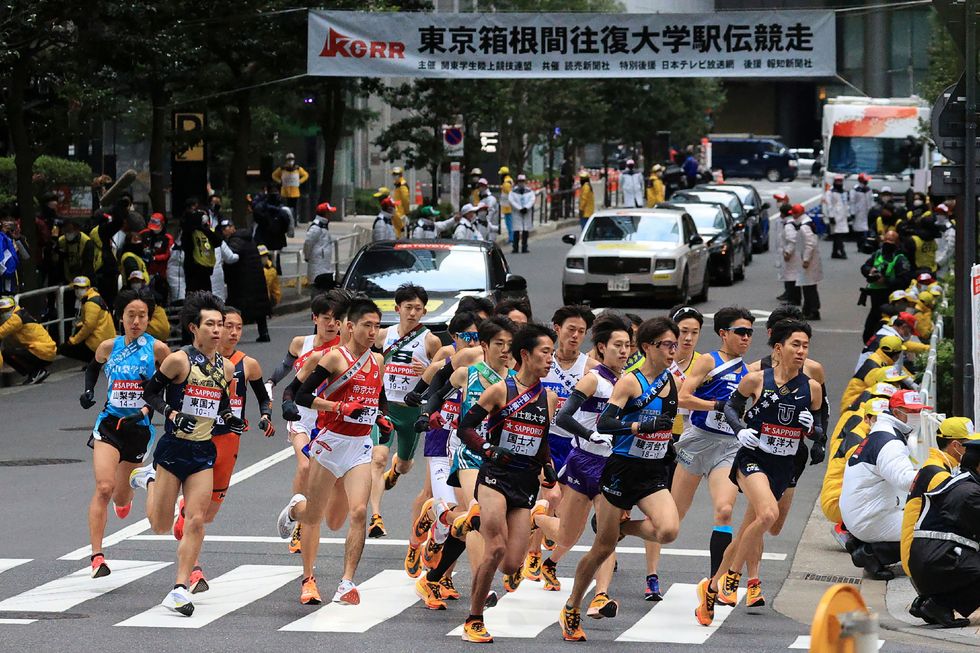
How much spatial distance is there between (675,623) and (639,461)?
1.12 m

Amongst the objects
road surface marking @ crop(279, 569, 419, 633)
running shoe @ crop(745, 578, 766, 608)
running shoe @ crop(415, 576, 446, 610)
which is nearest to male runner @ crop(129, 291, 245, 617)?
road surface marking @ crop(279, 569, 419, 633)

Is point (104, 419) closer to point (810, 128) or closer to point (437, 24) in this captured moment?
point (437, 24)

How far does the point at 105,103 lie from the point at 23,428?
1379cm

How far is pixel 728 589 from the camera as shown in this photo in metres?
11.0

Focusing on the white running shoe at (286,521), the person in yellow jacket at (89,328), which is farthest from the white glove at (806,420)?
the person in yellow jacket at (89,328)

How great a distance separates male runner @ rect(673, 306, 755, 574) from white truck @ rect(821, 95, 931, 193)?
1430 inches

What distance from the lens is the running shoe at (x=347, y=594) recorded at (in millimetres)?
10859

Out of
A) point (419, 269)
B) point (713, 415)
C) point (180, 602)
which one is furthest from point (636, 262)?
point (180, 602)

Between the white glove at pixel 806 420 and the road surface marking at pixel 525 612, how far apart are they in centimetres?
168

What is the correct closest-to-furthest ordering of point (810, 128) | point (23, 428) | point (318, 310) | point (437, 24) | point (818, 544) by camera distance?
point (318, 310) → point (818, 544) → point (23, 428) → point (437, 24) → point (810, 128)

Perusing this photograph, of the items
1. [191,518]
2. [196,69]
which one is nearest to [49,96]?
[196,69]

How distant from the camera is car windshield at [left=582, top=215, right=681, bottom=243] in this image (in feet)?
102

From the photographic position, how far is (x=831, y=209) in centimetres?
4431

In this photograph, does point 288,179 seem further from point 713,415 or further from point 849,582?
point 713,415
